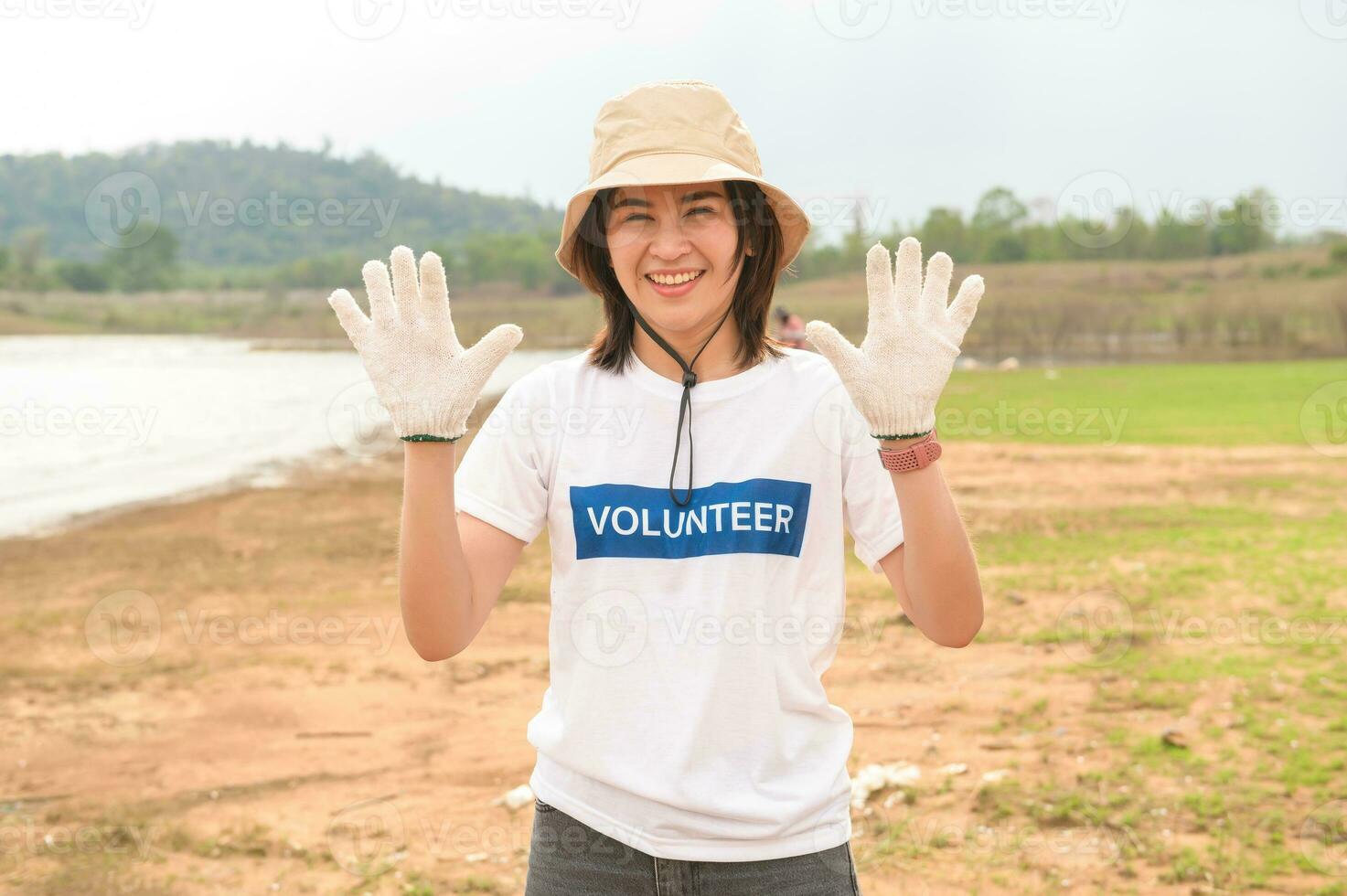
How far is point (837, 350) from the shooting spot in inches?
67.6

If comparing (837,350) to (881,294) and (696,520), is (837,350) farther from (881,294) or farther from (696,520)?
(696,520)

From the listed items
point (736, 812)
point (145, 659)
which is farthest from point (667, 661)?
point (145, 659)

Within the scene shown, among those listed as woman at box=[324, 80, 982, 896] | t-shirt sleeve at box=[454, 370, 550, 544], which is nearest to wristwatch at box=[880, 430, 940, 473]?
woman at box=[324, 80, 982, 896]

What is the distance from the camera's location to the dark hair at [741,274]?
6.22ft

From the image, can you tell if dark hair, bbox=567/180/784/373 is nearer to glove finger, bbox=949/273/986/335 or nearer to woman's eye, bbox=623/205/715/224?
woman's eye, bbox=623/205/715/224

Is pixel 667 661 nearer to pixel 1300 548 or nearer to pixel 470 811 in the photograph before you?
pixel 470 811

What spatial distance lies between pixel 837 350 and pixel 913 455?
0.63 ft

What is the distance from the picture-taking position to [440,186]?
99938mm

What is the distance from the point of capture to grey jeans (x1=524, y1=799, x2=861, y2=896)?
1654mm

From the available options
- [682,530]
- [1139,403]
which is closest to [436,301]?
[682,530]

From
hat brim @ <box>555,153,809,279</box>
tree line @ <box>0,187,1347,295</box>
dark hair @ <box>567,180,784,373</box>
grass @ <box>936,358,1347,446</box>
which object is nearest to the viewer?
hat brim @ <box>555,153,809,279</box>

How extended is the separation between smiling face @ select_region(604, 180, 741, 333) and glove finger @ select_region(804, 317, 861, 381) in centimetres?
→ 19

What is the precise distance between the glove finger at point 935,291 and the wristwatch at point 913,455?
0.61 ft

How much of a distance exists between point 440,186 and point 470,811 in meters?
100
